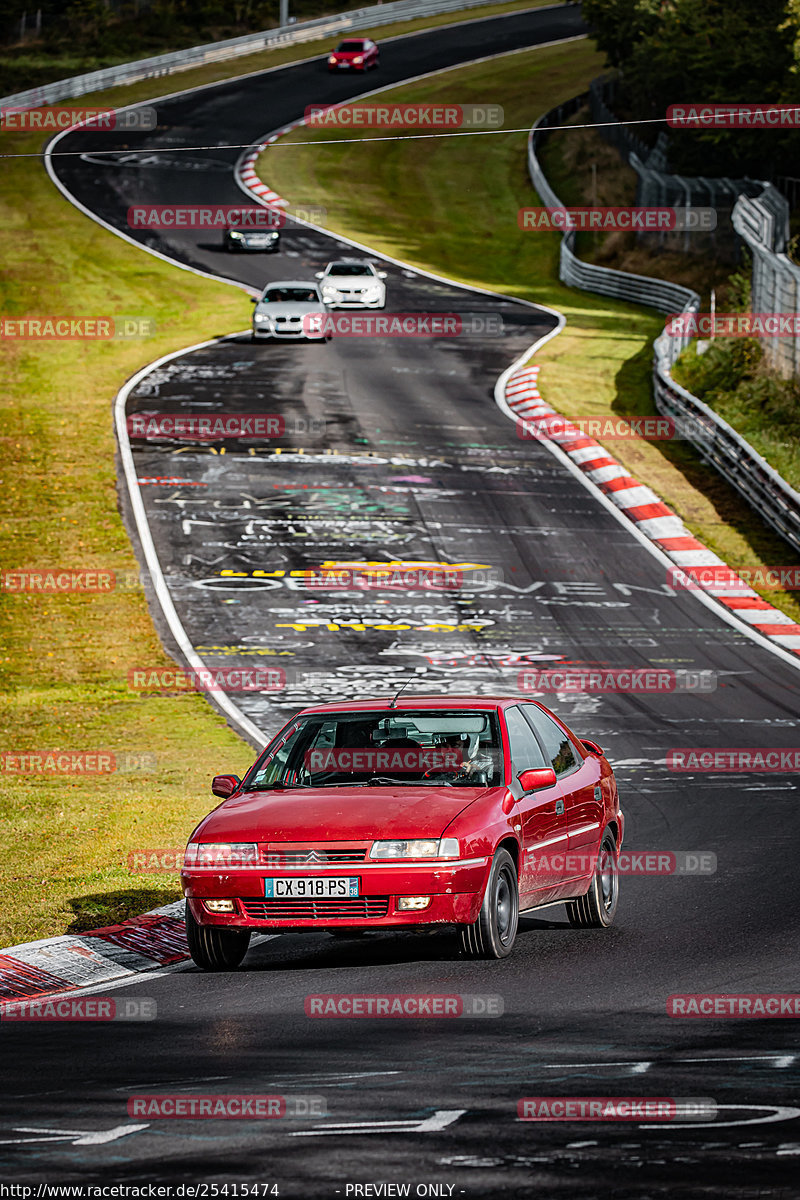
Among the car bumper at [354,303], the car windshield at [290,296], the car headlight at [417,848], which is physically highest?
the car headlight at [417,848]

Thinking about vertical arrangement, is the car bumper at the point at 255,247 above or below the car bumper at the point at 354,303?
above

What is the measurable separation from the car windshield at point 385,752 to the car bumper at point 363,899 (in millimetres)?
855

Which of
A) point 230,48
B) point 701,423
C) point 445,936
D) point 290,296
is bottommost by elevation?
point 701,423

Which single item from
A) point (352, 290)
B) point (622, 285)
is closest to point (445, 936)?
point (352, 290)

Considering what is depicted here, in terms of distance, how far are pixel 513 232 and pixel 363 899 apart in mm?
52806

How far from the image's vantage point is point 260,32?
284 ft

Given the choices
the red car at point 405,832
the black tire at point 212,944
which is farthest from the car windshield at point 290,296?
the black tire at point 212,944

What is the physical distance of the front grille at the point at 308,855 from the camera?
28.7ft

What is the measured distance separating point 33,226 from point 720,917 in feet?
158

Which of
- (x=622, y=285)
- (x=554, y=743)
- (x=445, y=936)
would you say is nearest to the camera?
(x=445, y=936)

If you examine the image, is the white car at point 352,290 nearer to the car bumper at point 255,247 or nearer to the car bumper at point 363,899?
the car bumper at point 255,247

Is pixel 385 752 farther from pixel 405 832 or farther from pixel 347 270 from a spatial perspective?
pixel 347 270

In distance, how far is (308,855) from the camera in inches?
346

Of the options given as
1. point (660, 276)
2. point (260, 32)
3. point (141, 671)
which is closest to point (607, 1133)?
point (141, 671)
